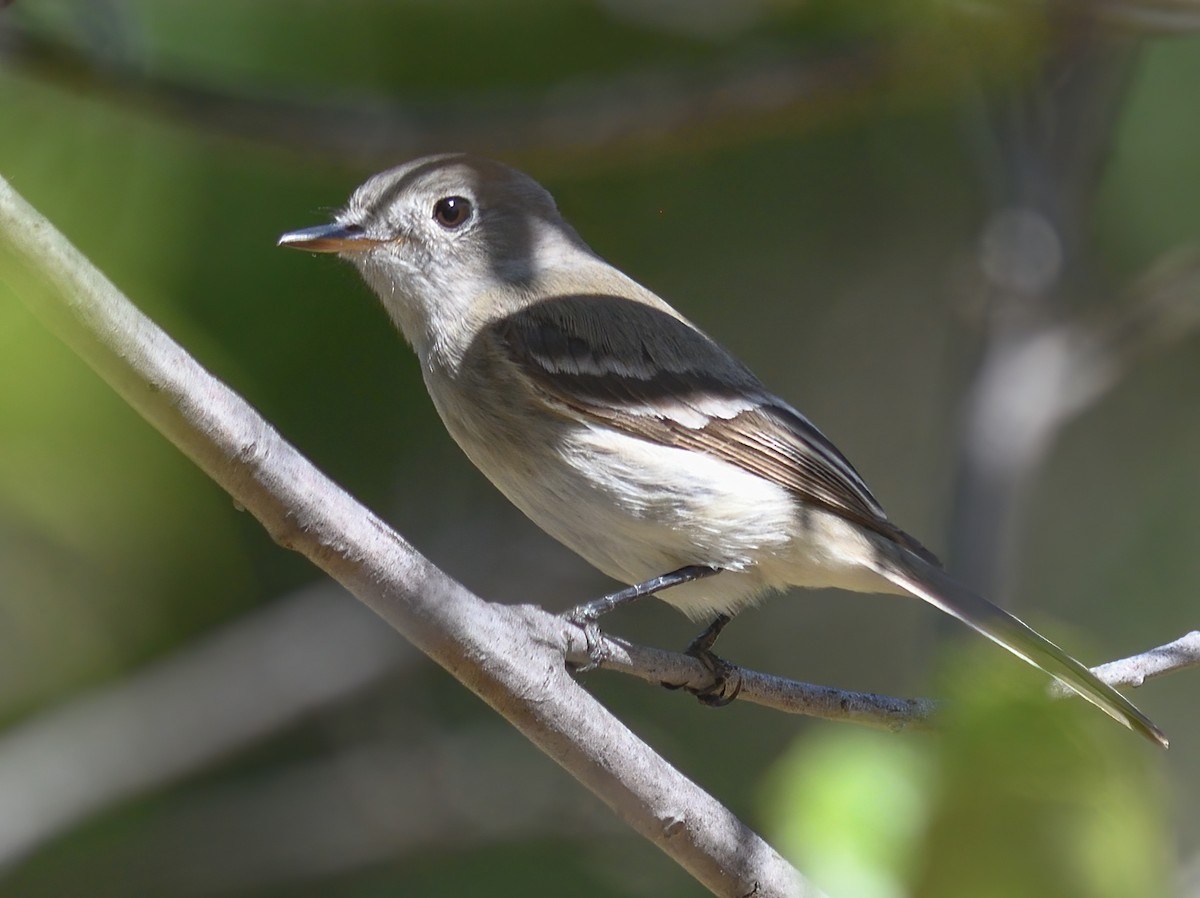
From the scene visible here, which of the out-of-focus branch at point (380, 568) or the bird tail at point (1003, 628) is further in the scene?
the bird tail at point (1003, 628)

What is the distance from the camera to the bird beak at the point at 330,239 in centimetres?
296

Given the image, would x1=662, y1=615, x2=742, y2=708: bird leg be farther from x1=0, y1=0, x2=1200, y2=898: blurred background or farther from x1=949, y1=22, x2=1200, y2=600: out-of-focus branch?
x1=949, y1=22, x2=1200, y2=600: out-of-focus branch

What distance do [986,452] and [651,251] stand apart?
1.44 metres

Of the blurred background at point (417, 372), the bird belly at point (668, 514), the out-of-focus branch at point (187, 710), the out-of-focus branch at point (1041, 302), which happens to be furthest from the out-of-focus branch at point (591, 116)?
the out-of-focus branch at point (187, 710)

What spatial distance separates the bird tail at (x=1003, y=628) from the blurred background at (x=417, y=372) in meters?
0.78

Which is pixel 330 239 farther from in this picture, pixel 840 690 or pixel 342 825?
pixel 342 825

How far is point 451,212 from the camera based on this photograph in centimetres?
326

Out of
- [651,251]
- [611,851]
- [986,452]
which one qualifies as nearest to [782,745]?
[611,851]

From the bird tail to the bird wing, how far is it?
12 cm

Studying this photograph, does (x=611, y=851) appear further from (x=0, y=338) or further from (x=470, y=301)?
(x=0, y=338)

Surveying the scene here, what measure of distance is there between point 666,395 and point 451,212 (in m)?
0.75

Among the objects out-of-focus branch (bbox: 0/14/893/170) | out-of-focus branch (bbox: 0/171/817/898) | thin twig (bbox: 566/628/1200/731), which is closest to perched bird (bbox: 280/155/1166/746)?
thin twig (bbox: 566/628/1200/731)

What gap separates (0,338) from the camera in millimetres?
1855

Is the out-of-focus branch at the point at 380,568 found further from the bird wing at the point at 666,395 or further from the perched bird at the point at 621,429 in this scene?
the bird wing at the point at 666,395
